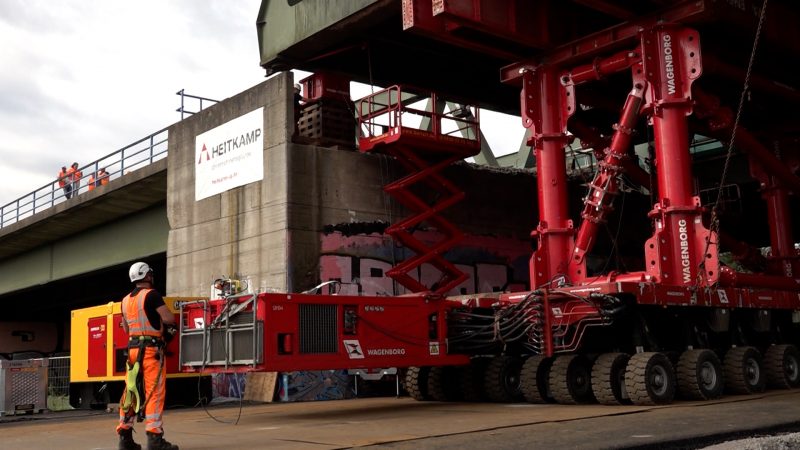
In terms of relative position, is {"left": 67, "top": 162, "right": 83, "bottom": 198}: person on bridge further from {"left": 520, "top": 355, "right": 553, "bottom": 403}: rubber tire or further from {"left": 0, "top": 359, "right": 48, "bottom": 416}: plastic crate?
{"left": 520, "top": 355, "right": 553, "bottom": 403}: rubber tire

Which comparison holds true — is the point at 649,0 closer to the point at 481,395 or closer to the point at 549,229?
the point at 549,229

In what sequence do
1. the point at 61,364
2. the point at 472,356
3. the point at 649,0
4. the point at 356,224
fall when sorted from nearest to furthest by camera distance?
1. the point at 472,356
2. the point at 649,0
3. the point at 61,364
4. the point at 356,224

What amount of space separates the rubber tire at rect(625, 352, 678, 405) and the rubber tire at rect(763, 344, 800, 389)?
3261 mm

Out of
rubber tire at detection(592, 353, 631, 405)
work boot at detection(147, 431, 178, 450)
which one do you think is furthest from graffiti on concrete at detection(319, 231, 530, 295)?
work boot at detection(147, 431, 178, 450)

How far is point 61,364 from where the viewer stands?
70.9 feet

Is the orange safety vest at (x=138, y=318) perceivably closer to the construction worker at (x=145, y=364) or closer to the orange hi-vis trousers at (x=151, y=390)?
the construction worker at (x=145, y=364)

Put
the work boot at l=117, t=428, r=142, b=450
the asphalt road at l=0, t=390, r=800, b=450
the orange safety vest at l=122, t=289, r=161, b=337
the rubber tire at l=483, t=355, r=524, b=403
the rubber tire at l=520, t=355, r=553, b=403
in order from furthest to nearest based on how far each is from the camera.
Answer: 1. the rubber tire at l=483, t=355, r=524, b=403
2. the rubber tire at l=520, t=355, r=553, b=403
3. the orange safety vest at l=122, t=289, r=161, b=337
4. the work boot at l=117, t=428, r=142, b=450
5. the asphalt road at l=0, t=390, r=800, b=450

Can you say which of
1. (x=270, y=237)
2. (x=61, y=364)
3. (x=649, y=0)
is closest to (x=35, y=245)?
(x=61, y=364)

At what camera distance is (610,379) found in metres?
14.2

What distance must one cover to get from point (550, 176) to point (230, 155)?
9.14 m

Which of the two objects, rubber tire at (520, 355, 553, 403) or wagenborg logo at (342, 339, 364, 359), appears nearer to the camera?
wagenborg logo at (342, 339, 364, 359)

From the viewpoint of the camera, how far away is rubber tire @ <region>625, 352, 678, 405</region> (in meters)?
13.8

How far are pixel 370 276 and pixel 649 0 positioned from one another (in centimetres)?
991

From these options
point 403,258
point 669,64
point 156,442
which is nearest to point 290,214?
point 403,258
